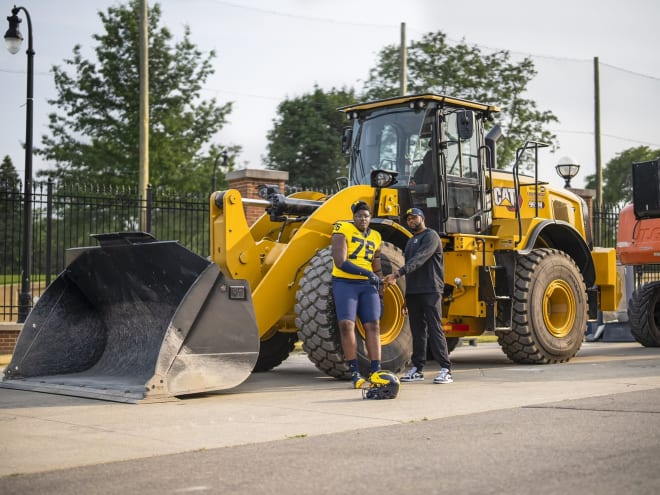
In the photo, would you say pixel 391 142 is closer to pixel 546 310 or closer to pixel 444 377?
pixel 546 310

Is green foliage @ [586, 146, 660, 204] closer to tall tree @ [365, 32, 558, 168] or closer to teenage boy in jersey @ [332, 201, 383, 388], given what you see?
tall tree @ [365, 32, 558, 168]

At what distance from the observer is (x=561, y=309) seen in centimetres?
1270

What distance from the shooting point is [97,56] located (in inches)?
1341

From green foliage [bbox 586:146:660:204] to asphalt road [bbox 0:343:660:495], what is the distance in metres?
67.0

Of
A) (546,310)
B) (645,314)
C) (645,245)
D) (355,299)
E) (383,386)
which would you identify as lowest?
(383,386)

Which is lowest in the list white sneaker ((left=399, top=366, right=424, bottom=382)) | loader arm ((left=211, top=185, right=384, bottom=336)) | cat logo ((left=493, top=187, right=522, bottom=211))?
white sneaker ((left=399, top=366, right=424, bottom=382))

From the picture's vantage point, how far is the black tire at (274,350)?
1186cm

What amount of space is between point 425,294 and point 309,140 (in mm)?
39520

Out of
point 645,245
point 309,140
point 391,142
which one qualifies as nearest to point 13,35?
point 391,142

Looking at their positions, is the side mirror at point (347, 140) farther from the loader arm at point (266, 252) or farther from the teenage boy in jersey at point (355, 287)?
the teenage boy in jersey at point (355, 287)

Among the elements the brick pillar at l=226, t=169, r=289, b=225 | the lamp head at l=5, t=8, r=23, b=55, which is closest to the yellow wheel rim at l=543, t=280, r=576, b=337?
the brick pillar at l=226, t=169, r=289, b=225

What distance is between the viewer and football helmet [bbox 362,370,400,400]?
8.68 meters

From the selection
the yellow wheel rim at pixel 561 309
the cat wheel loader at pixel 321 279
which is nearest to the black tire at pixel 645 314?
the cat wheel loader at pixel 321 279

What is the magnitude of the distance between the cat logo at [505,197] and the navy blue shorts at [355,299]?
12.9 feet
